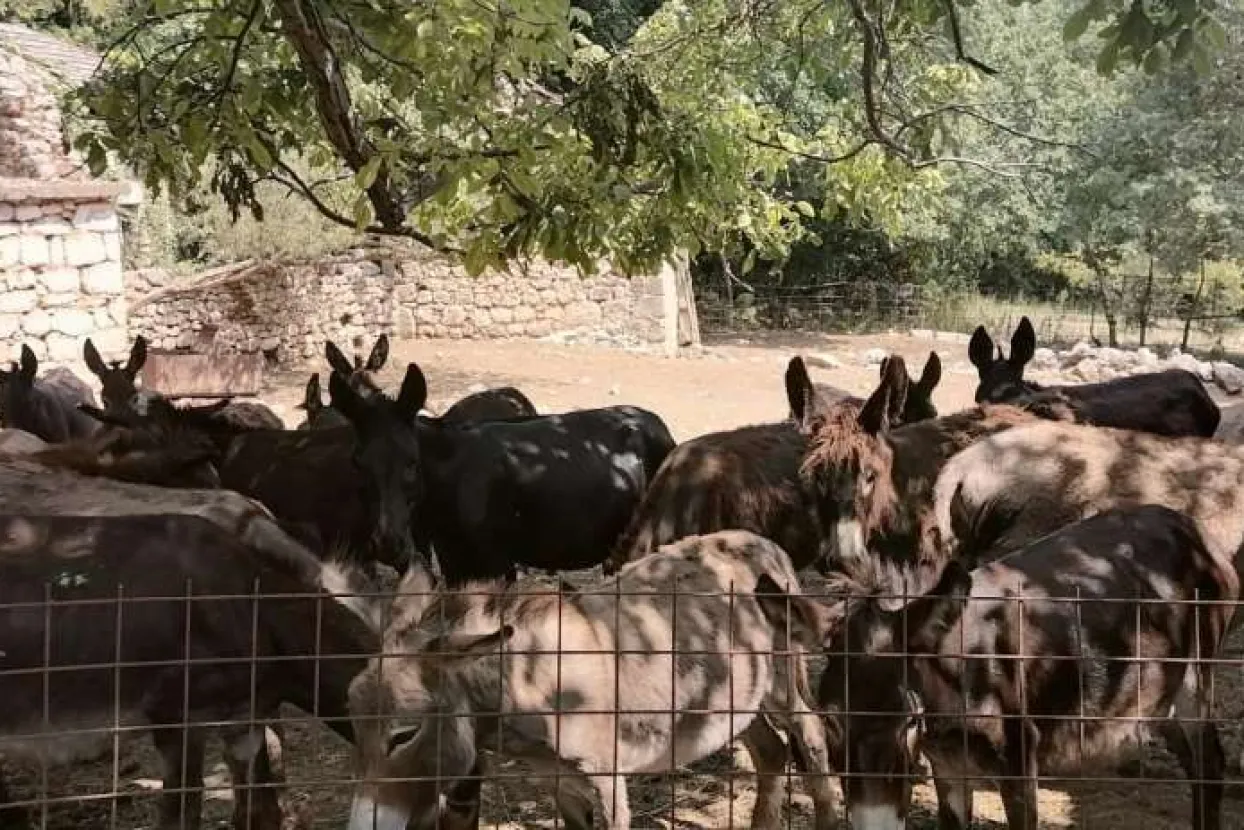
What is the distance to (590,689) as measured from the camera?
17.4ft

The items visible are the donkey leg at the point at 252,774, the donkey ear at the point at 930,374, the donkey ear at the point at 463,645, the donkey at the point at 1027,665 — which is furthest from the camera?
the donkey ear at the point at 930,374

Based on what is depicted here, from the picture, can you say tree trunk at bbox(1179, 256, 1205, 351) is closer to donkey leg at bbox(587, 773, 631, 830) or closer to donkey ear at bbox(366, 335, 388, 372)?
donkey ear at bbox(366, 335, 388, 372)

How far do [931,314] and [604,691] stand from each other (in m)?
30.7

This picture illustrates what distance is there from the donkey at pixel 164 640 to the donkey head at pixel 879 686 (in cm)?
179

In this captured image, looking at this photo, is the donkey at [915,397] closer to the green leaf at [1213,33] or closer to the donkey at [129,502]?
the green leaf at [1213,33]

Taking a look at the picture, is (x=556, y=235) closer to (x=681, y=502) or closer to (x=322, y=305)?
(x=681, y=502)

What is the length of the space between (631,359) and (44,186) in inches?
443

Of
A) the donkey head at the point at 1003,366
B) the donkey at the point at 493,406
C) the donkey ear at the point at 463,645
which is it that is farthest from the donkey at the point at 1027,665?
the donkey at the point at 493,406

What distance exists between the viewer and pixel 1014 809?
17.1 feet

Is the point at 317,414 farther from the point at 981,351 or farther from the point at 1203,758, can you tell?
the point at 1203,758

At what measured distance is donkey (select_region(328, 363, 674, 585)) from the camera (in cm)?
778

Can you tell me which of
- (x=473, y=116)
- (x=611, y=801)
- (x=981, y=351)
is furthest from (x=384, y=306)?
(x=611, y=801)

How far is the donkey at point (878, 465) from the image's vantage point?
277 inches

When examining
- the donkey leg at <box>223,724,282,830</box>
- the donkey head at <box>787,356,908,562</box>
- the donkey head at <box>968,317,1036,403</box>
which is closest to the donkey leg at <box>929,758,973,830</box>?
the donkey head at <box>787,356,908,562</box>
